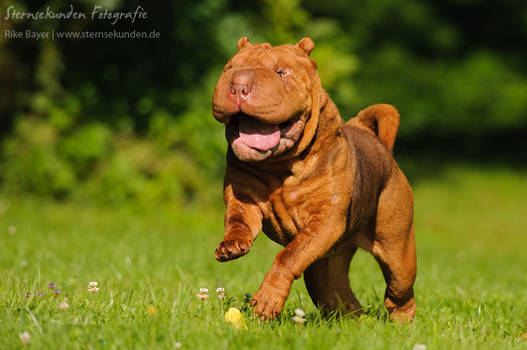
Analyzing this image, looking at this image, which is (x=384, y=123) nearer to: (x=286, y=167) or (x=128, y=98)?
(x=286, y=167)

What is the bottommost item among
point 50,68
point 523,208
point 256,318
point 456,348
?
point 523,208

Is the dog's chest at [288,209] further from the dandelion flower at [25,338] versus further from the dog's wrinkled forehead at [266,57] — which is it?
the dandelion flower at [25,338]

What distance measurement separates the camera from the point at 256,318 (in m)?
3.15

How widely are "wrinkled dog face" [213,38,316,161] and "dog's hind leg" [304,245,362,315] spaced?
1.23 metres

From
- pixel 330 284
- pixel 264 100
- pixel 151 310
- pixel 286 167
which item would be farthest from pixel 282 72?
pixel 330 284

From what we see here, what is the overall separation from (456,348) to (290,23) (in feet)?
32.1

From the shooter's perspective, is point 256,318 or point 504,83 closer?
point 256,318

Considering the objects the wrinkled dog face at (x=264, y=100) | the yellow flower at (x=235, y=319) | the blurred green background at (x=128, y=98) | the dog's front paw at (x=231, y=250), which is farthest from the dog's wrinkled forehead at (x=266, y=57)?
the blurred green background at (x=128, y=98)

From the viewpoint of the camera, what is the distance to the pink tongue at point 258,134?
3090 millimetres

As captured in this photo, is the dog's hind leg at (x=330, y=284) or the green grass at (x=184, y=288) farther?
the dog's hind leg at (x=330, y=284)

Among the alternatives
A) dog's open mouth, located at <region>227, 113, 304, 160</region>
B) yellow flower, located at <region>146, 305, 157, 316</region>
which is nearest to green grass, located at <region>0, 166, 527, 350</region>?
yellow flower, located at <region>146, 305, 157, 316</region>

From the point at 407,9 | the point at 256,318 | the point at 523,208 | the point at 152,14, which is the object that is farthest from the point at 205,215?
the point at 407,9

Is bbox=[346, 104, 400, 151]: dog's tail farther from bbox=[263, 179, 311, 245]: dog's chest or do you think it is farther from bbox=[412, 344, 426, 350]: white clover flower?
bbox=[412, 344, 426, 350]: white clover flower

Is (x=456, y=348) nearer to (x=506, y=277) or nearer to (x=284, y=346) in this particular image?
(x=284, y=346)
